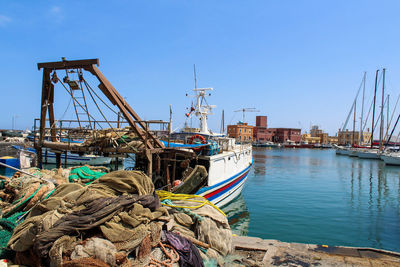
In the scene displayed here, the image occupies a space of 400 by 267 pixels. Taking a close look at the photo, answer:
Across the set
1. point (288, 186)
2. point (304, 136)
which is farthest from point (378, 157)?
point (304, 136)

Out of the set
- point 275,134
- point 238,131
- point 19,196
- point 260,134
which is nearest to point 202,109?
point 19,196

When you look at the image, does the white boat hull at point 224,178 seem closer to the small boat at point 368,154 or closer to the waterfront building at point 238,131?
the small boat at point 368,154

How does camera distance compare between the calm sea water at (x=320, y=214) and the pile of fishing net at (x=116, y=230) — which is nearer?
the pile of fishing net at (x=116, y=230)

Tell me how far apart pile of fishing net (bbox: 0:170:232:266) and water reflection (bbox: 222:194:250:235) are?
6.45 m

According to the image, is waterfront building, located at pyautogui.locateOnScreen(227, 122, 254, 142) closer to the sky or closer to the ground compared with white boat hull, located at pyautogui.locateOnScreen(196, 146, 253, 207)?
closer to the sky

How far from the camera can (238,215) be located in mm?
15047

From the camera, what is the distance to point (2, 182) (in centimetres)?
874

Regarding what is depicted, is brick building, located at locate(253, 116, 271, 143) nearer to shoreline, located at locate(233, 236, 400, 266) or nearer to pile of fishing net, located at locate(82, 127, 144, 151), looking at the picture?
pile of fishing net, located at locate(82, 127, 144, 151)

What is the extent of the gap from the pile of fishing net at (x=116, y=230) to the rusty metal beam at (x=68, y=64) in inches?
192

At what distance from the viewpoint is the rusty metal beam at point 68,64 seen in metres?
10.1

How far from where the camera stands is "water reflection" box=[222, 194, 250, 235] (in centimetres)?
1304

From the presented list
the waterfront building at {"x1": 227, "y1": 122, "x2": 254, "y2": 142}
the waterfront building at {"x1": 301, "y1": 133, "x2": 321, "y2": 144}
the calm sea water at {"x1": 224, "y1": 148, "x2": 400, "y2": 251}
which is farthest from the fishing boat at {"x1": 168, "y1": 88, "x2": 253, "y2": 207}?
the waterfront building at {"x1": 301, "y1": 133, "x2": 321, "y2": 144}

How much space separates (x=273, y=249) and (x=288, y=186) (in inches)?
715

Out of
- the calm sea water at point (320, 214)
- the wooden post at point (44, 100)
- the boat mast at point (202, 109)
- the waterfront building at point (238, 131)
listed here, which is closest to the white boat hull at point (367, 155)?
the waterfront building at point (238, 131)
